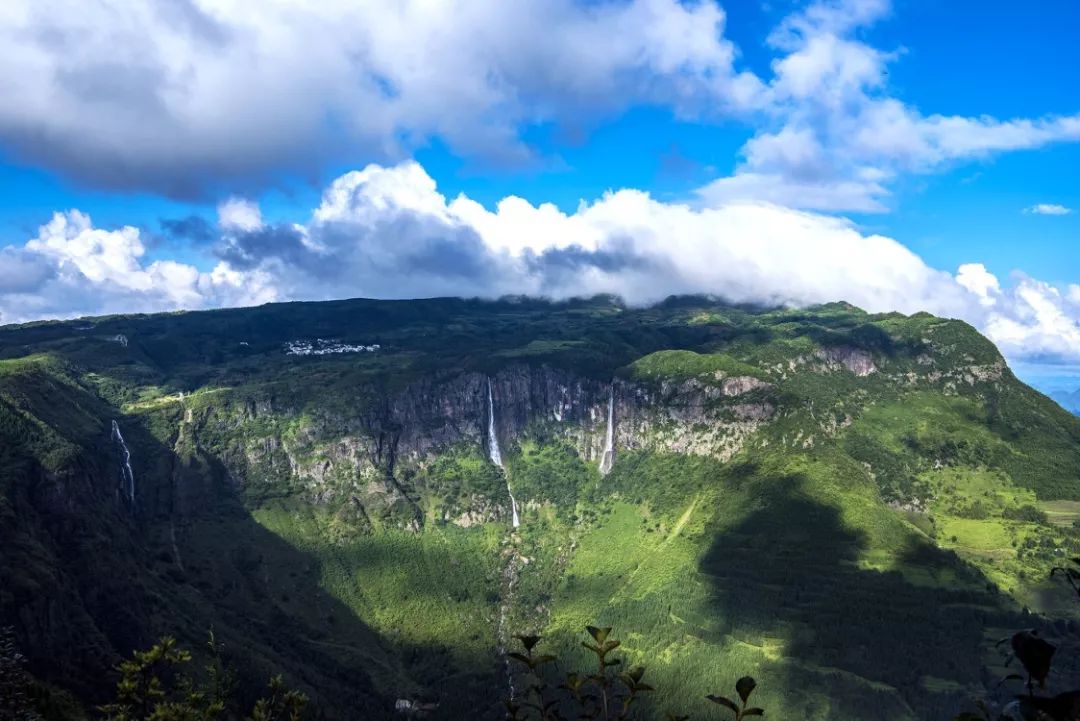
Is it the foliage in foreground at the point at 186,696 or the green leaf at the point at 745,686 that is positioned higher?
the green leaf at the point at 745,686

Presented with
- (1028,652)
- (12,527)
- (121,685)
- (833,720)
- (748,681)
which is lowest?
(833,720)

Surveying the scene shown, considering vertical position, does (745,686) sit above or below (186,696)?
above

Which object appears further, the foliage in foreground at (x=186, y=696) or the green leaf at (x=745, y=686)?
the foliage in foreground at (x=186, y=696)

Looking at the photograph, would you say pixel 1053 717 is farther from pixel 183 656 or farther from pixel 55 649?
pixel 55 649

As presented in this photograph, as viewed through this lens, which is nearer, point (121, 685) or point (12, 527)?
point (121, 685)

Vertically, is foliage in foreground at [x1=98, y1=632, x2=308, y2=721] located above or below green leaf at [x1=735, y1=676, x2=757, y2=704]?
below

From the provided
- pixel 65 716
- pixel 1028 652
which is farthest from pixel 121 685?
pixel 65 716

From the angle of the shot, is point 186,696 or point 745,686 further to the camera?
point 186,696

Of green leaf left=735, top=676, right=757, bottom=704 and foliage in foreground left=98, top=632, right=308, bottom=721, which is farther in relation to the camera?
foliage in foreground left=98, top=632, right=308, bottom=721

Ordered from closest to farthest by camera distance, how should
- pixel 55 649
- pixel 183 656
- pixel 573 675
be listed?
pixel 573 675
pixel 183 656
pixel 55 649

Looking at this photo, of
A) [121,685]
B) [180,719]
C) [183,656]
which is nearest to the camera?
[180,719]

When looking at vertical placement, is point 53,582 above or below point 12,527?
Answer: below
